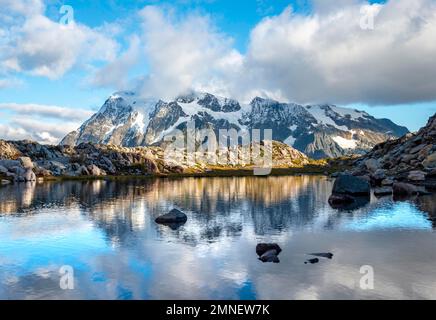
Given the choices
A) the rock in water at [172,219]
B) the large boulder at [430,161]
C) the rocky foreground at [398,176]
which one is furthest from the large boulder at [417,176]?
the rock in water at [172,219]

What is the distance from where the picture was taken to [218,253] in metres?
47.3

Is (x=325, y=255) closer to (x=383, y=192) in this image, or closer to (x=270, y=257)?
(x=270, y=257)

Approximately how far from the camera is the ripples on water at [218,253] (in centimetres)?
3494

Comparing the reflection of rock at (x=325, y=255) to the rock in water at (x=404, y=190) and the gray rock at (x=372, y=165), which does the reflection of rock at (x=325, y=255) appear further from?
the gray rock at (x=372, y=165)

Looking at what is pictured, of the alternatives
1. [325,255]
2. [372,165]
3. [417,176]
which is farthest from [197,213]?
[372,165]

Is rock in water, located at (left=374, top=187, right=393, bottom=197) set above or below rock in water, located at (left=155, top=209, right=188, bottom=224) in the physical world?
above

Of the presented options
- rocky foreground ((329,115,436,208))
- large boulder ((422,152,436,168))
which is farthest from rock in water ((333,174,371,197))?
large boulder ((422,152,436,168))

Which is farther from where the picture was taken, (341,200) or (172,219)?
(341,200)

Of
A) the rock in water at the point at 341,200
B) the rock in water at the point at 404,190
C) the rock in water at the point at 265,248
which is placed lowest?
the rock in water at the point at 265,248

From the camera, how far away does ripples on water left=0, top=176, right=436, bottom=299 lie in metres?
34.9

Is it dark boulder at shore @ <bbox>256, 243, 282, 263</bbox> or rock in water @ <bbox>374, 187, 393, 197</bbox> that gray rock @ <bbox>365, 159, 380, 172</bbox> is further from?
dark boulder at shore @ <bbox>256, 243, 282, 263</bbox>
